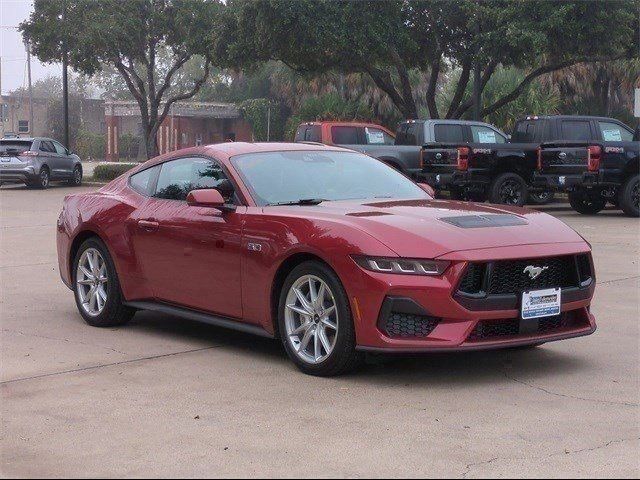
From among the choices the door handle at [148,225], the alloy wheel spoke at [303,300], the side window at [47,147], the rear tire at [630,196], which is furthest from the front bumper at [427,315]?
the side window at [47,147]

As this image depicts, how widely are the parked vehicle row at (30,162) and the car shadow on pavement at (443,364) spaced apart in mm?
26146

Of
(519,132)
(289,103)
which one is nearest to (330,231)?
(519,132)

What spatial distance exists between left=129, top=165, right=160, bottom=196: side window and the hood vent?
2.78m

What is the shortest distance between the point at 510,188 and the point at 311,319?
54.3 ft

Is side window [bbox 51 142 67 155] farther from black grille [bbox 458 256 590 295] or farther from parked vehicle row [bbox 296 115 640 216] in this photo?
black grille [bbox 458 256 590 295]

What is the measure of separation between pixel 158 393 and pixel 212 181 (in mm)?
2063

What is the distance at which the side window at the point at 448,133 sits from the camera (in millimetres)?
23875

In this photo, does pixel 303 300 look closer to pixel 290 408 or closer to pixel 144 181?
pixel 290 408

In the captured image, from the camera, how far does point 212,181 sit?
316 inches

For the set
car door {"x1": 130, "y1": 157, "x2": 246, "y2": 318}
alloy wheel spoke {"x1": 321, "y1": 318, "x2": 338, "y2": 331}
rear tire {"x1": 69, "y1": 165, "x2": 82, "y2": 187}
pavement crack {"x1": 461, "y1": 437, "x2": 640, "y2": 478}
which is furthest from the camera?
rear tire {"x1": 69, "y1": 165, "x2": 82, "y2": 187}

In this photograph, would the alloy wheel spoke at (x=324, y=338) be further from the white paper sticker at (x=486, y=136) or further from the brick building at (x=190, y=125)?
the brick building at (x=190, y=125)

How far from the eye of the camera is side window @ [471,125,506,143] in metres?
23.9

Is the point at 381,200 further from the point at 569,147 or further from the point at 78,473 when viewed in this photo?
the point at 569,147

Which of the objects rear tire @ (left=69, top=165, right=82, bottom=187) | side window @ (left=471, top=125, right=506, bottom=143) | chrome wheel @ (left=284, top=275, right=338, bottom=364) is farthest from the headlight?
rear tire @ (left=69, top=165, right=82, bottom=187)
